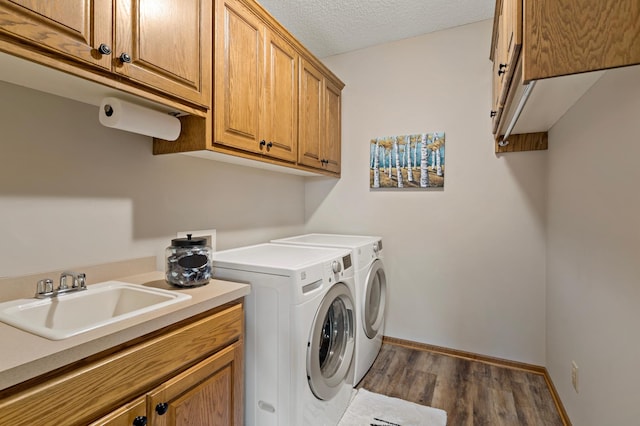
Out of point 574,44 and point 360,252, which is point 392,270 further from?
point 574,44

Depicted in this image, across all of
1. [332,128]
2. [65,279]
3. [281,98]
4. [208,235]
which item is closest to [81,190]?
[65,279]

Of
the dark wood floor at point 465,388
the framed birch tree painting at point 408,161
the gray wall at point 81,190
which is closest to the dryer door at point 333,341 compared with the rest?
the dark wood floor at point 465,388

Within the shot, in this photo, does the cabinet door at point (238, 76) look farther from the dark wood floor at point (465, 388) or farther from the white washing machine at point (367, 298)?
the dark wood floor at point (465, 388)

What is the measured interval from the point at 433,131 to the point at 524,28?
1546 millimetres

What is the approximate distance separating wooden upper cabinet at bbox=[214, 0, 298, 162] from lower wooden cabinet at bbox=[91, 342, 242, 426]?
3.25 ft

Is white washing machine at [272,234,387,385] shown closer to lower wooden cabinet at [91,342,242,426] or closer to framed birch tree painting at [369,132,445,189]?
framed birch tree painting at [369,132,445,189]

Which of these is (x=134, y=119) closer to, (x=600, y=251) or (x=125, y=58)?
(x=125, y=58)

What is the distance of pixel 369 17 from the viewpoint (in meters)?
2.22

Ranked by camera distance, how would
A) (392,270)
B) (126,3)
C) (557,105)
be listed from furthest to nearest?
(392,270) → (557,105) → (126,3)

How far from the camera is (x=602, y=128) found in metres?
1.23

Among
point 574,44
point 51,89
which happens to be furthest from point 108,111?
point 574,44

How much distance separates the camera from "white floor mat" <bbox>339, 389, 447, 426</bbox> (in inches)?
65.9

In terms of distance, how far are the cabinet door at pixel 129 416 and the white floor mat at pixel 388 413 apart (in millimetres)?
1137

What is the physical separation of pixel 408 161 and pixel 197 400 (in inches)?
85.5
